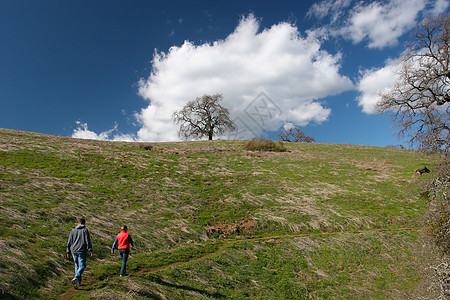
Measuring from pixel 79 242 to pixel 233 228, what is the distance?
39.9 feet

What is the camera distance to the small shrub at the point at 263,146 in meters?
51.0

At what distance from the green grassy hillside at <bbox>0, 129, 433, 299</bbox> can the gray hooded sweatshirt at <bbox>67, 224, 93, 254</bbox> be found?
1285mm

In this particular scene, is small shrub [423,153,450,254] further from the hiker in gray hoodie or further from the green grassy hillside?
the hiker in gray hoodie

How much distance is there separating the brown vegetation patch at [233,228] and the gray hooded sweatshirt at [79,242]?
10089 mm

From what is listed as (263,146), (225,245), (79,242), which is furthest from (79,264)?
(263,146)

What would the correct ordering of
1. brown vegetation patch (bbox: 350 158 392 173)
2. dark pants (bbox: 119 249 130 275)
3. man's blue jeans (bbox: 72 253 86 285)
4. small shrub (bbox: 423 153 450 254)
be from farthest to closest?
brown vegetation patch (bbox: 350 158 392 173), dark pants (bbox: 119 249 130 275), small shrub (bbox: 423 153 450 254), man's blue jeans (bbox: 72 253 86 285)

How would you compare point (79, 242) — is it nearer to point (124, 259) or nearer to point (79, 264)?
point (79, 264)

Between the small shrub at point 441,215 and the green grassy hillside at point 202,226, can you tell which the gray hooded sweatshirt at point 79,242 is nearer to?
the green grassy hillside at point 202,226

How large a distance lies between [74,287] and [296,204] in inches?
803

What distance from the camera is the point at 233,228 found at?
19.7 meters

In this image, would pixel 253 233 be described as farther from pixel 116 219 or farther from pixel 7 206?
pixel 7 206

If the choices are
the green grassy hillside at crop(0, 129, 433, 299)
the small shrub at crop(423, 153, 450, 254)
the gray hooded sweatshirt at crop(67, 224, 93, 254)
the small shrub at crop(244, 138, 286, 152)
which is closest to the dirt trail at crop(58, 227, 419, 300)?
the green grassy hillside at crop(0, 129, 433, 299)

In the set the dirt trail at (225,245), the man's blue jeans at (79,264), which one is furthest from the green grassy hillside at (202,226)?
the man's blue jeans at (79,264)

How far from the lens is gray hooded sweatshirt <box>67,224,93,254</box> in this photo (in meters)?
10.1
